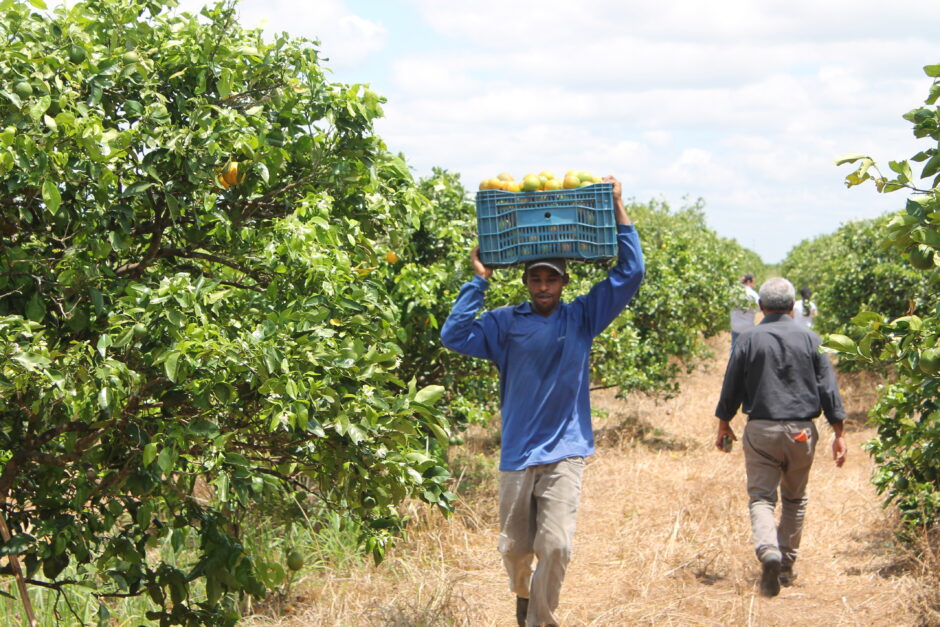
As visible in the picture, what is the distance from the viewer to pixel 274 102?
10.3ft

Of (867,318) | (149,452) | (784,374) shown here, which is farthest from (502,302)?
(149,452)

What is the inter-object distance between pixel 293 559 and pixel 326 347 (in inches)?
64.4

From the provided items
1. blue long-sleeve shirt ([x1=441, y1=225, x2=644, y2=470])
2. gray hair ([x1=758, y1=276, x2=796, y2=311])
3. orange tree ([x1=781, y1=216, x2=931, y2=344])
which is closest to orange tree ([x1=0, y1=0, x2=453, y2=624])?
blue long-sleeve shirt ([x1=441, y1=225, x2=644, y2=470])

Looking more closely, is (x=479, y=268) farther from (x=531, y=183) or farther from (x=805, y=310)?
(x=805, y=310)

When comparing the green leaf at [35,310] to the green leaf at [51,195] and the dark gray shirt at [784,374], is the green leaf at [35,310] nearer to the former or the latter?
the green leaf at [51,195]

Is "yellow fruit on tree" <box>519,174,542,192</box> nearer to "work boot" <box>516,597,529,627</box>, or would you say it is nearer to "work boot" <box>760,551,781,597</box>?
"work boot" <box>516,597,529,627</box>

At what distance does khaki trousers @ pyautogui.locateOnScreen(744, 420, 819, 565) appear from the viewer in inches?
218

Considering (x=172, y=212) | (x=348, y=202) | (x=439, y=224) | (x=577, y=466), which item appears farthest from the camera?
(x=439, y=224)

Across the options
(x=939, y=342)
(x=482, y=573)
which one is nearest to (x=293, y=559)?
(x=482, y=573)

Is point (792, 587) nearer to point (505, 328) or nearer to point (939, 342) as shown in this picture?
point (505, 328)

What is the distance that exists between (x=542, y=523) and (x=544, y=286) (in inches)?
41.5

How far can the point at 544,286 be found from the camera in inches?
173

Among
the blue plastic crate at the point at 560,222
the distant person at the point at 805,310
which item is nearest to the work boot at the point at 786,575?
the blue plastic crate at the point at 560,222

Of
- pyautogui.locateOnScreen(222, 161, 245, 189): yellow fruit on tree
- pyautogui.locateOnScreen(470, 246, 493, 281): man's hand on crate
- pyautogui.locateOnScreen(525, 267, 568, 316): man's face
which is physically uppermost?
pyautogui.locateOnScreen(222, 161, 245, 189): yellow fruit on tree
